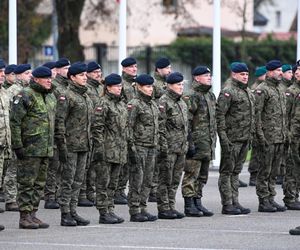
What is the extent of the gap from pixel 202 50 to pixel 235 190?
117 feet

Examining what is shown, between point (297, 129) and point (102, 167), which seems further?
point (297, 129)

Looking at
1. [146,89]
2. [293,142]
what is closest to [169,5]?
[293,142]

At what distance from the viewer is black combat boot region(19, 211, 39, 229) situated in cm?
1815

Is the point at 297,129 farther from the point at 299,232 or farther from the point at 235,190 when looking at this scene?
the point at 299,232

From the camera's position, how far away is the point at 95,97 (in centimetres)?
2147

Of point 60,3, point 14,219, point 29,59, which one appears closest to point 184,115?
point 14,219

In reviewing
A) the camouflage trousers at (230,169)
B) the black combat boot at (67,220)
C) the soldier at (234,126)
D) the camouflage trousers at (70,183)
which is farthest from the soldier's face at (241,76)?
the black combat boot at (67,220)

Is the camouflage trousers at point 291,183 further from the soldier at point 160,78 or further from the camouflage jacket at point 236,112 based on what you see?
the soldier at point 160,78

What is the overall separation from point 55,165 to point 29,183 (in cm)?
330

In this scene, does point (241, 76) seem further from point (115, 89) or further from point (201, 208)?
point (115, 89)

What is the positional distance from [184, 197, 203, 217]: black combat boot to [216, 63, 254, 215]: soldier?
0.49 m

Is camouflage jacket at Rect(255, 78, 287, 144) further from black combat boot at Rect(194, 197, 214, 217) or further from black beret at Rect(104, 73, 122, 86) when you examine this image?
black beret at Rect(104, 73, 122, 86)

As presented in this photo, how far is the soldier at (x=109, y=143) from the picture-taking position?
61.9 feet

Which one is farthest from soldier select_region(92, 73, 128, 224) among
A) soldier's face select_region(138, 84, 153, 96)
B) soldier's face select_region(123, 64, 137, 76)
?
soldier's face select_region(123, 64, 137, 76)
